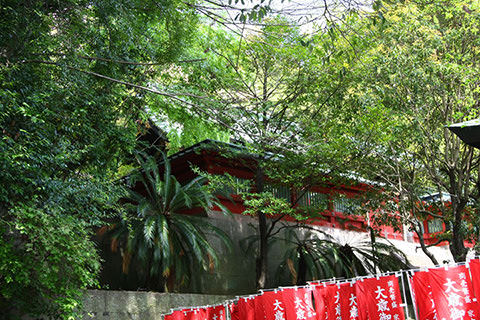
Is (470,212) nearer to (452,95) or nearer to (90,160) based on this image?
(452,95)

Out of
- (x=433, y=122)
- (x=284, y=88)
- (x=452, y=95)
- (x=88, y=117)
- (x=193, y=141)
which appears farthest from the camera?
(x=193, y=141)

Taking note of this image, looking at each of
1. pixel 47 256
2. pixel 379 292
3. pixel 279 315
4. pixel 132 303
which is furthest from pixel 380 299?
pixel 132 303

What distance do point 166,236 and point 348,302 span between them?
5.70 metres

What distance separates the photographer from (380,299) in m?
7.91

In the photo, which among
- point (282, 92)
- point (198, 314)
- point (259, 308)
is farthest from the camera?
point (282, 92)

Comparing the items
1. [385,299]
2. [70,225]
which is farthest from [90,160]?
[385,299]

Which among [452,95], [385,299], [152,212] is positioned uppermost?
[452,95]

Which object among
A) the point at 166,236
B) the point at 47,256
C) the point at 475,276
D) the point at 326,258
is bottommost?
the point at 475,276

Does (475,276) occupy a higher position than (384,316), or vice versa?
(475,276)

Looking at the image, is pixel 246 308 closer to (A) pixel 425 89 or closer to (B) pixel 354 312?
(B) pixel 354 312

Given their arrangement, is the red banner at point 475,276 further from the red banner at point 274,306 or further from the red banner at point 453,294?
the red banner at point 274,306

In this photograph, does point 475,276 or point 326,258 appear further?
point 326,258

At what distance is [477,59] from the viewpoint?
13.4 metres

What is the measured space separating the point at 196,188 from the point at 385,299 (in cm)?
741
